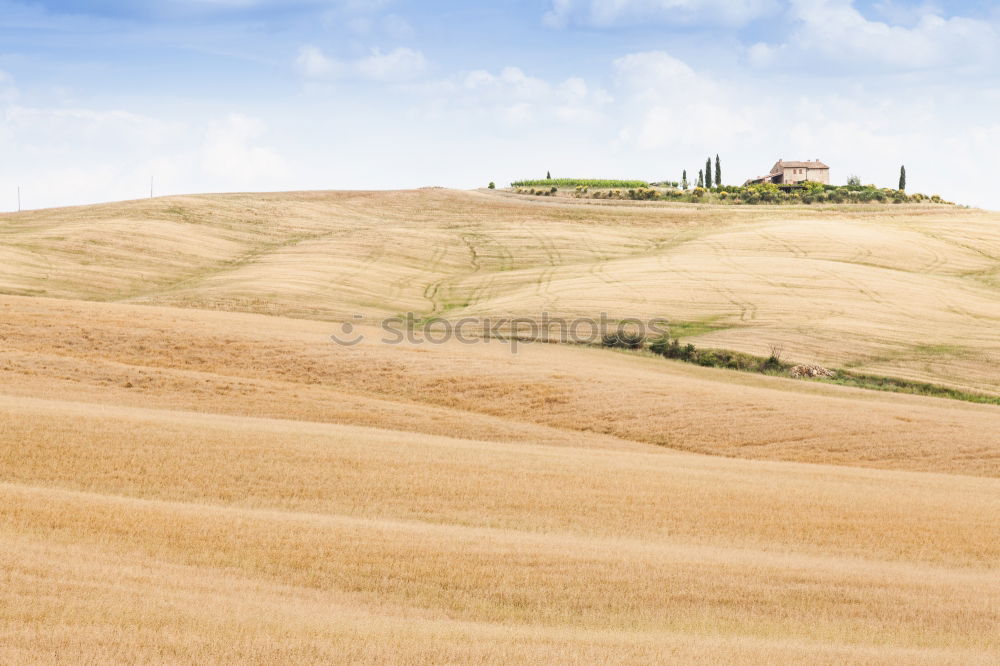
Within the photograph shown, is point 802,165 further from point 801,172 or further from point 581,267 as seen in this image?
point 581,267

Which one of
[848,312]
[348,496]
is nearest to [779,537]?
[348,496]

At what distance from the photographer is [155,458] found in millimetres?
16094

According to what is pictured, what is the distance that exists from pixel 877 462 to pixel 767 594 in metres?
11.1

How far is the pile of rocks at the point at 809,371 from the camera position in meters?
30.7

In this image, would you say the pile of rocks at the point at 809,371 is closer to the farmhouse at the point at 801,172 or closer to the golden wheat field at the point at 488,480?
the golden wheat field at the point at 488,480

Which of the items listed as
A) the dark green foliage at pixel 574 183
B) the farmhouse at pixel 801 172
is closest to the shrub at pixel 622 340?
the dark green foliage at pixel 574 183

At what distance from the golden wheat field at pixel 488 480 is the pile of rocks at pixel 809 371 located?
111 cm

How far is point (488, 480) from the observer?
53.8 feet

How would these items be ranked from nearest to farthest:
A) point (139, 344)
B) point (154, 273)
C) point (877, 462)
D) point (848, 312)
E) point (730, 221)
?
point (877, 462)
point (139, 344)
point (848, 312)
point (154, 273)
point (730, 221)

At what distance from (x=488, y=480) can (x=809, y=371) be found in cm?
1713

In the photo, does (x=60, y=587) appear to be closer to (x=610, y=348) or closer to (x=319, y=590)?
(x=319, y=590)

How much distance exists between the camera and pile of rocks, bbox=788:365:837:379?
30672 millimetres

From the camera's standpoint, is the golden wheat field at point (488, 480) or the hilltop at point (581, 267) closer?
the golden wheat field at point (488, 480)

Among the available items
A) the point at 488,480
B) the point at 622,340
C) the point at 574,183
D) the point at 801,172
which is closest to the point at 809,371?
the point at 622,340
